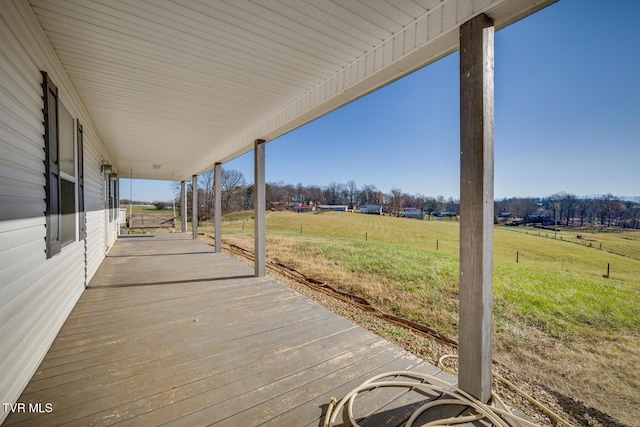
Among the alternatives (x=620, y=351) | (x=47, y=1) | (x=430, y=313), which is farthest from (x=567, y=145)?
(x=47, y=1)

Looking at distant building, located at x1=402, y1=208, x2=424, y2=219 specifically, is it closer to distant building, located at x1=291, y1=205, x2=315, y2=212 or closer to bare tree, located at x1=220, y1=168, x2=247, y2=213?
distant building, located at x1=291, y1=205, x2=315, y2=212

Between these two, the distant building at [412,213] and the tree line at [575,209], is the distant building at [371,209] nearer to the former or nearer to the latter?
the distant building at [412,213]

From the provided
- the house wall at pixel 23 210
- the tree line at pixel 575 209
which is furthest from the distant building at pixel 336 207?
the house wall at pixel 23 210

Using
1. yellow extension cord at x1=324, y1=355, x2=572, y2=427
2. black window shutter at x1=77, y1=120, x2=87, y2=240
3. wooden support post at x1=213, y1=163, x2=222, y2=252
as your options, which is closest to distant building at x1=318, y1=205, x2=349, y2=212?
wooden support post at x1=213, y1=163, x2=222, y2=252

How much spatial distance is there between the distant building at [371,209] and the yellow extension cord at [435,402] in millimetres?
45220

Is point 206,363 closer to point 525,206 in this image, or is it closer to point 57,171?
point 57,171

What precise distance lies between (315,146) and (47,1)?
30976mm

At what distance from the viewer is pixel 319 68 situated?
2605 millimetres

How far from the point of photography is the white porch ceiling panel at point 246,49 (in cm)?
176

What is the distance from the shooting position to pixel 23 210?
70.2 inches

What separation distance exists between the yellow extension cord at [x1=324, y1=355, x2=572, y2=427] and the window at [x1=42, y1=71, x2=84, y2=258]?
2.80 m

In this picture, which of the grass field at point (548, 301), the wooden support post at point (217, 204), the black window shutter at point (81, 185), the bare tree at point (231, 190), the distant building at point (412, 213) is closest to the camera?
the black window shutter at point (81, 185)

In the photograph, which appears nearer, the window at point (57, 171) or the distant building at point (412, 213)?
the window at point (57, 171)

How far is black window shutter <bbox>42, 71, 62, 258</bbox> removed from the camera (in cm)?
223
